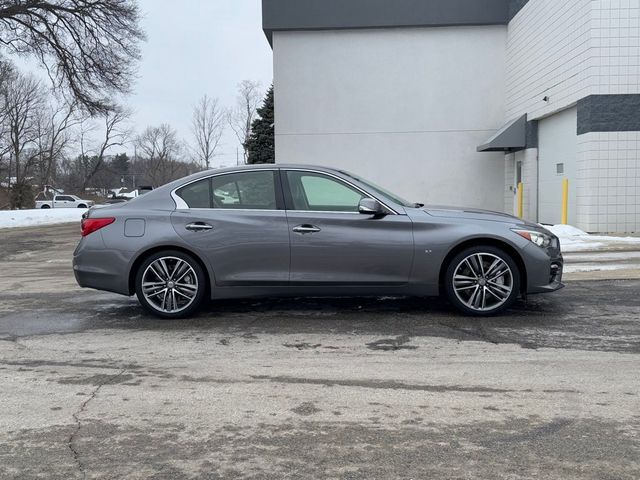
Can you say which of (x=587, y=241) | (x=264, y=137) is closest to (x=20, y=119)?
(x=264, y=137)

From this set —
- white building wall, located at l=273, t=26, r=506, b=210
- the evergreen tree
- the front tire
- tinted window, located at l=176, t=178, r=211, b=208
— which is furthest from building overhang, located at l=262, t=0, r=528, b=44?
the front tire

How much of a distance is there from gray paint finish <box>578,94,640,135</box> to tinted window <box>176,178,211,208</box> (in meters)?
12.4

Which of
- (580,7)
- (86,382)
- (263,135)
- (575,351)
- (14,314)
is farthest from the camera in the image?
(263,135)

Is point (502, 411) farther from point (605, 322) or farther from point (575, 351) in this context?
point (605, 322)

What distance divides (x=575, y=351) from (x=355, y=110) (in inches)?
825

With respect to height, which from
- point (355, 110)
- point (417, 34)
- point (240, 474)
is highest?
point (417, 34)

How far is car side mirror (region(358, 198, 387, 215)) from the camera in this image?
6.10 m

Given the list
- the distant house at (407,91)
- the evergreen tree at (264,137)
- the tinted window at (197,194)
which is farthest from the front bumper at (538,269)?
the evergreen tree at (264,137)

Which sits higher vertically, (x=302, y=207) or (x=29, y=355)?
(x=302, y=207)

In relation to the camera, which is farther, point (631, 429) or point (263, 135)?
point (263, 135)

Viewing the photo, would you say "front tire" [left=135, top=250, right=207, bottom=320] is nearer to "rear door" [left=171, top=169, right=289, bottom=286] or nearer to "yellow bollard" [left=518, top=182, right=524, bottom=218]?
"rear door" [left=171, top=169, right=289, bottom=286]

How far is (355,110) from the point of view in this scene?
25094 millimetres

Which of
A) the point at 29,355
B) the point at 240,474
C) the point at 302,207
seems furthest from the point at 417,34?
the point at 240,474

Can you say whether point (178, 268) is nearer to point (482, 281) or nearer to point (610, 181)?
point (482, 281)
